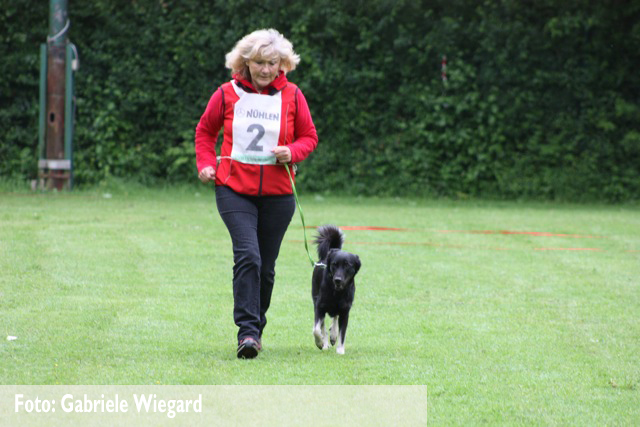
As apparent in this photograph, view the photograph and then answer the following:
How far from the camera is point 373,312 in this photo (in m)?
7.86

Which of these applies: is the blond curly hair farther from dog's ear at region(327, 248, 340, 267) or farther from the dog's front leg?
the dog's front leg

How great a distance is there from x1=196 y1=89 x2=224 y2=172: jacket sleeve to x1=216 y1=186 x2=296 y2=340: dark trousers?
19 cm

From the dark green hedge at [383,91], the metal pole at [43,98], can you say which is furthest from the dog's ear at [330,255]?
the dark green hedge at [383,91]

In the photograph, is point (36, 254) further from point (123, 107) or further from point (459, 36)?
point (459, 36)

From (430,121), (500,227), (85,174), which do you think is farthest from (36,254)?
(430,121)

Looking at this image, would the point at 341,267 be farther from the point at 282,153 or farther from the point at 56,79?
the point at 56,79

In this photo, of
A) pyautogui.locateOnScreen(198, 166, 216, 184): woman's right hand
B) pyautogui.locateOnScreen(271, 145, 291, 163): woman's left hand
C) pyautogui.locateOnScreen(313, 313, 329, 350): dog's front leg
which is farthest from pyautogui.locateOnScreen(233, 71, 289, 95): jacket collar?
pyautogui.locateOnScreen(313, 313, 329, 350): dog's front leg

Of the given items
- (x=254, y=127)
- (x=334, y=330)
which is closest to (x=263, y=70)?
(x=254, y=127)

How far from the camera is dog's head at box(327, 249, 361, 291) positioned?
6105 millimetres

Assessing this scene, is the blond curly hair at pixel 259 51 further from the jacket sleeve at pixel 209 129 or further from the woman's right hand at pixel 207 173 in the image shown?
the woman's right hand at pixel 207 173

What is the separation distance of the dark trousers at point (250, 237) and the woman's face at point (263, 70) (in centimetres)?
64

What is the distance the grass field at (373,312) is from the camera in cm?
540

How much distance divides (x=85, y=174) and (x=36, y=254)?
9807mm

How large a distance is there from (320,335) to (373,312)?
1.63 m
